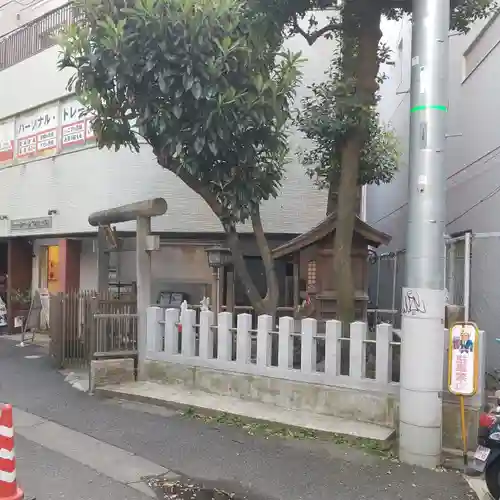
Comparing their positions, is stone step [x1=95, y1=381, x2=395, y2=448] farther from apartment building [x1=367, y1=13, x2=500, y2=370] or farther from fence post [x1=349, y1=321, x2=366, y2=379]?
apartment building [x1=367, y1=13, x2=500, y2=370]

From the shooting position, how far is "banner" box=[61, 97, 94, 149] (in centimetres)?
1389

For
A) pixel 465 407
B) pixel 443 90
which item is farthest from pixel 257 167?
pixel 465 407

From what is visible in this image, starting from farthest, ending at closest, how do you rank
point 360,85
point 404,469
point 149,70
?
point 360,85, point 149,70, point 404,469

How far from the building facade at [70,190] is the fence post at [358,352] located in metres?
5.59

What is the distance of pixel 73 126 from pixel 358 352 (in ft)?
33.4

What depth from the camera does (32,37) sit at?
15.9 meters

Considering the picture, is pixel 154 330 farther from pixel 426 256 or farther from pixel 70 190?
pixel 70 190

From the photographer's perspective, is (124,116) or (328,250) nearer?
(124,116)

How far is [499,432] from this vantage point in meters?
4.99

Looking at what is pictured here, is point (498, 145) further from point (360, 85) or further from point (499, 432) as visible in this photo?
point (499, 432)

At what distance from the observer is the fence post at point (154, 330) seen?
915 centimetres

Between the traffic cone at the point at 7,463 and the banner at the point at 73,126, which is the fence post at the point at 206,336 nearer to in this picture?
the traffic cone at the point at 7,463

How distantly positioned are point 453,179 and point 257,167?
490cm

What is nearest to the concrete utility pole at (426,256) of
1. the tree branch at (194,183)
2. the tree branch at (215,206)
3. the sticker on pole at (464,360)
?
the sticker on pole at (464,360)
